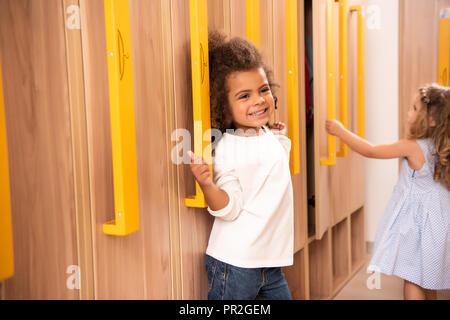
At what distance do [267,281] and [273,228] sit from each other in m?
0.18

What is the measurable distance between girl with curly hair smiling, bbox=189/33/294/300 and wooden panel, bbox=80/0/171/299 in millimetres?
169

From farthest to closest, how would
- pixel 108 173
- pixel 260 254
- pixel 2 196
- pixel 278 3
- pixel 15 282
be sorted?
pixel 278 3
pixel 260 254
pixel 108 173
pixel 15 282
pixel 2 196

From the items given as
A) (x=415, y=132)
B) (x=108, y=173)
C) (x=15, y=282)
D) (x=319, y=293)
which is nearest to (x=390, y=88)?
(x=415, y=132)

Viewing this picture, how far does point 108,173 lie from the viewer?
864mm

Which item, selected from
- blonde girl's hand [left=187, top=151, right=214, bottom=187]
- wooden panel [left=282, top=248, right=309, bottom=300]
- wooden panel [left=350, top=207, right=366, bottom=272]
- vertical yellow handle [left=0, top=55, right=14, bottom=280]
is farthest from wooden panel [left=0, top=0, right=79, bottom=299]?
wooden panel [left=350, top=207, right=366, bottom=272]

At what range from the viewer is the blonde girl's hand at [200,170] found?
1.02m

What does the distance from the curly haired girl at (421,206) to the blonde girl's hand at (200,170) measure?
113 centimetres

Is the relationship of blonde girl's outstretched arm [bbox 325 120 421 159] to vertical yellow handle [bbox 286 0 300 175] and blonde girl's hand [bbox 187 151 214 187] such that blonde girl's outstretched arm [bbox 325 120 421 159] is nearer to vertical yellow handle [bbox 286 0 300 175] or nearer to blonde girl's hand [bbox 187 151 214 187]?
vertical yellow handle [bbox 286 0 300 175]

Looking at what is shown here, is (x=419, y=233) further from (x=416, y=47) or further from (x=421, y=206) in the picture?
(x=416, y=47)

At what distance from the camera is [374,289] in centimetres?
234

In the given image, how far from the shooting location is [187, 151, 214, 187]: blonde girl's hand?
1016 millimetres

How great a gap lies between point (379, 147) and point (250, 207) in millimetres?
1007
